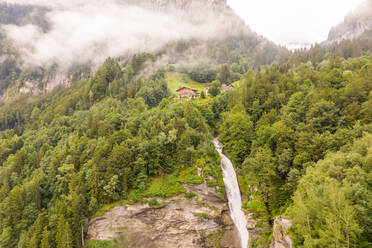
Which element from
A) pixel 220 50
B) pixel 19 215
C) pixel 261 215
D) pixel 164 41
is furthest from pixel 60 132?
pixel 220 50

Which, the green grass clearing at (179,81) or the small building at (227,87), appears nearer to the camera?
the small building at (227,87)

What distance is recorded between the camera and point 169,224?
4966 cm

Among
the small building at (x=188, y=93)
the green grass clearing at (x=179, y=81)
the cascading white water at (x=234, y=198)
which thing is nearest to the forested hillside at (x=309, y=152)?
the cascading white water at (x=234, y=198)

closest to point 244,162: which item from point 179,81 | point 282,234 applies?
point 282,234

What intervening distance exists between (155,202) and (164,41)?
144 metres

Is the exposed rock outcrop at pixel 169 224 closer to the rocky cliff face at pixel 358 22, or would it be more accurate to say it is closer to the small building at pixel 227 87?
the small building at pixel 227 87

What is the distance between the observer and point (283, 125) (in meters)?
48.9

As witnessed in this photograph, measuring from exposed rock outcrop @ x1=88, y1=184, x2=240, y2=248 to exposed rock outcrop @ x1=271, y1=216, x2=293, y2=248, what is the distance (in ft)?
46.1

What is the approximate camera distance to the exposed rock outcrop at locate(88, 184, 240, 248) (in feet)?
159

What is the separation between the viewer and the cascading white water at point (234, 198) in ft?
158

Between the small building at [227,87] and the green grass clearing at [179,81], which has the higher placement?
the green grass clearing at [179,81]

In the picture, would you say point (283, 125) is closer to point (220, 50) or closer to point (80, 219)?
point (80, 219)

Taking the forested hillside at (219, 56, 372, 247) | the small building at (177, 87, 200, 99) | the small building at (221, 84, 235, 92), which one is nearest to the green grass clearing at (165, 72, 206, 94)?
the small building at (221, 84, 235, 92)

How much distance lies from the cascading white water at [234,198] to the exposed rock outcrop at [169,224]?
5.03 feet
